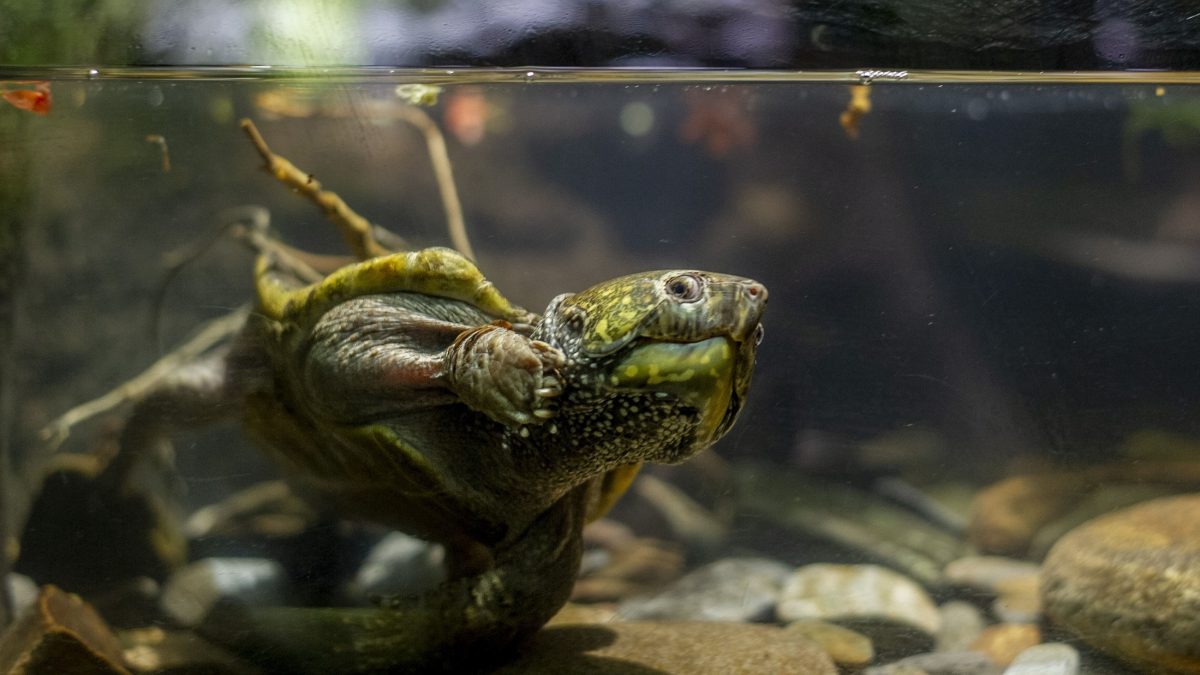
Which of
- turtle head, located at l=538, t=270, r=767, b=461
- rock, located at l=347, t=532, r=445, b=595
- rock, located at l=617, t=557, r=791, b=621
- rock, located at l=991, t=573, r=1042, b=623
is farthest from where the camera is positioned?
rock, located at l=617, t=557, r=791, b=621

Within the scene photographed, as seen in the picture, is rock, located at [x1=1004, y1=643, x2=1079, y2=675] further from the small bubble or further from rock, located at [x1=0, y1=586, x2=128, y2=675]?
the small bubble

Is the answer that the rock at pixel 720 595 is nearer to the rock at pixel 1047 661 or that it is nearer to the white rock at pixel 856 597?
the white rock at pixel 856 597

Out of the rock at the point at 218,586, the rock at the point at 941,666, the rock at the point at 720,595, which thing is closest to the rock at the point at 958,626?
the rock at the point at 941,666

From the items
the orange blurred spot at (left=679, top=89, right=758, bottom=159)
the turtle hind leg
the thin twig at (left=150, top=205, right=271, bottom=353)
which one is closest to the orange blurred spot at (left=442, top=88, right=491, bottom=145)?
the orange blurred spot at (left=679, top=89, right=758, bottom=159)

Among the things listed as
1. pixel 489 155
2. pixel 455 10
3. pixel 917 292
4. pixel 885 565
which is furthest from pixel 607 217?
pixel 885 565

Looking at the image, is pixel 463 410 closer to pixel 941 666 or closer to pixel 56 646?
pixel 56 646

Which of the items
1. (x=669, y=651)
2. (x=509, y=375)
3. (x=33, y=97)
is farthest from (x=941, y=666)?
(x=33, y=97)

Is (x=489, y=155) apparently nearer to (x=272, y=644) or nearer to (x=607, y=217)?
(x=607, y=217)
